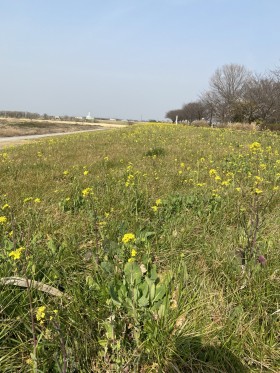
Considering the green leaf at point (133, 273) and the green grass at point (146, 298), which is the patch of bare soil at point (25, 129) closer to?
the green grass at point (146, 298)

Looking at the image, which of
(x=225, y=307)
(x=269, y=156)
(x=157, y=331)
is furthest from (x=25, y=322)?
(x=269, y=156)

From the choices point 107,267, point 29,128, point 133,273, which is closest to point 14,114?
point 29,128

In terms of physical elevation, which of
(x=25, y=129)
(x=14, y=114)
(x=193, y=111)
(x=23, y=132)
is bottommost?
(x=23, y=132)

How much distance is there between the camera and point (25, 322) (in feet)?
5.82

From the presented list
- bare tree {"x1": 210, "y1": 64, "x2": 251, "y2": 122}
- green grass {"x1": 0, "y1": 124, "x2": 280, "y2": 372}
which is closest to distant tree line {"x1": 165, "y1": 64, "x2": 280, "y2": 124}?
bare tree {"x1": 210, "y1": 64, "x2": 251, "y2": 122}

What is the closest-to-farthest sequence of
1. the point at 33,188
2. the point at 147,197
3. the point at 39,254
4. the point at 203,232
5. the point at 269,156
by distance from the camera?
the point at 39,254 → the point at 203,232 → the point at 147,197 → the point at 33,188 → the point at 269,156

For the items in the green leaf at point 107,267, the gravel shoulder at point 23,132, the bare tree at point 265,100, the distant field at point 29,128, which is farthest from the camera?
the bare tree at point 265,100

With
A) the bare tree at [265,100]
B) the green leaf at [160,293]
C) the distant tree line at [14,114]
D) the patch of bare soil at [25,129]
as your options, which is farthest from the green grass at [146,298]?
the distant tree line at [14,114]

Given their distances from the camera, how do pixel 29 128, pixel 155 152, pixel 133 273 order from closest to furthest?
pixel 133 273 < pixel 155 152 < pixel 29 128

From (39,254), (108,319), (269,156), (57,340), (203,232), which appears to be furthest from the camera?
(269,156)

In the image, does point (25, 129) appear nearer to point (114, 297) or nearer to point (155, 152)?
point (155, 152)

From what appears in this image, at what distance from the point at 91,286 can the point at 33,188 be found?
3316mm

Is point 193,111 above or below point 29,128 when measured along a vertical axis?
above

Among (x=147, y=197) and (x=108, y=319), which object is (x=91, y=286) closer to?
(x=108, y=319)
